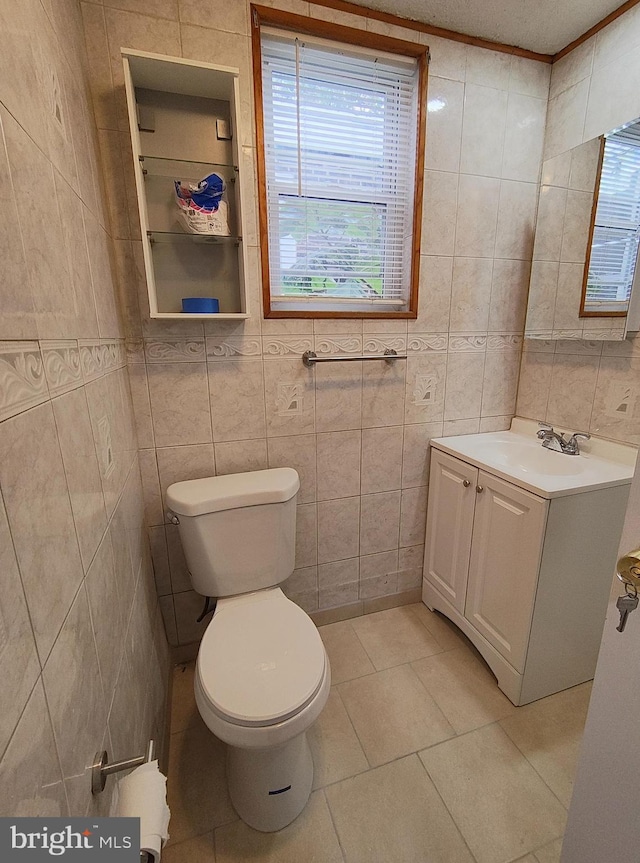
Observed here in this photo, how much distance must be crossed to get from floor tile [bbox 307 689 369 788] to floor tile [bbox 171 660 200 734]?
448 millimetres

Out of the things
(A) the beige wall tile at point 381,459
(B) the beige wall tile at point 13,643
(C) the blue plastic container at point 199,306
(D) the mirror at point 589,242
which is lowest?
(A) the beige wall tile at point 381,459

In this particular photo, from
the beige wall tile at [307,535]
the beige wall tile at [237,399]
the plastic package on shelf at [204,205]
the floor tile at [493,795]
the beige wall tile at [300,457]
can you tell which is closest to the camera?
the floor tile at [493,795]

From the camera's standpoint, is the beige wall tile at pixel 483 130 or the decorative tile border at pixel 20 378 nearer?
the decorative tile border at pixel 20 378

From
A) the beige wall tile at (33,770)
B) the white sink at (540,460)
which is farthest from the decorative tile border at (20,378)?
the white sink at (540,460)

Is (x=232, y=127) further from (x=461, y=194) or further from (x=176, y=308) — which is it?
(x=461, y=194)

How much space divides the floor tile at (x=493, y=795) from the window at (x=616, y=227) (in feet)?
5.34

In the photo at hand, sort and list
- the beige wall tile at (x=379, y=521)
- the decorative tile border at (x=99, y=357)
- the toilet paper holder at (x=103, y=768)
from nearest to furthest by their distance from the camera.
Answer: the toilet paper holder at (x=103, y=768)
the decorative tile border at (x=99, y=357)
the beige wall tile at (x=379, y=521)

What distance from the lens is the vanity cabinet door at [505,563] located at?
4.28ft

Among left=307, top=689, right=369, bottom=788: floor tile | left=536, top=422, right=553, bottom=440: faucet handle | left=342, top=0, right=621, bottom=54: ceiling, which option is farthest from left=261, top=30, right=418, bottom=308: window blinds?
left=307, top=689, right=369, bottom=788: floor tile

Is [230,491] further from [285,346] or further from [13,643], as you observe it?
[13,643]

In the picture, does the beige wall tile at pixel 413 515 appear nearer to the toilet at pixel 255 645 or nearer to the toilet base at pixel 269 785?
the toilet at pixel 255 645

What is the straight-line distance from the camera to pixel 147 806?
587 mm

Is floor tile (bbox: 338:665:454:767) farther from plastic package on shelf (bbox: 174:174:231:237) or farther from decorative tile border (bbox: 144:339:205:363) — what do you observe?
plastic package on shelf (bbox: 174:174:231:237)

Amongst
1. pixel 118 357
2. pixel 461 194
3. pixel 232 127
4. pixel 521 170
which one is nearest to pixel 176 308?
pixel 118 357
